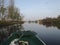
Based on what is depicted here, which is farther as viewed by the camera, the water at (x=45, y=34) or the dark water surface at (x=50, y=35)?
the water at (x=45, y=34)

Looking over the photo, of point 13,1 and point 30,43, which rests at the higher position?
point 13,1

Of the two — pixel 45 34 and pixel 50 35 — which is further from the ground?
pixel 50 35

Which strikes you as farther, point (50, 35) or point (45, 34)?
point (45, 34)

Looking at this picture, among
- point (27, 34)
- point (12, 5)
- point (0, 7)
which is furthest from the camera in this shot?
point (12, 5)

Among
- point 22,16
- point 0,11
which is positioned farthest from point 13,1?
point 22,16

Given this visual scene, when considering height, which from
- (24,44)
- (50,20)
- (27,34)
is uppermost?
(27,34)

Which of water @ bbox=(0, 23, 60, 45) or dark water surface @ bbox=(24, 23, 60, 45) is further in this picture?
water @ bbox=(0, 23, 60, 45)

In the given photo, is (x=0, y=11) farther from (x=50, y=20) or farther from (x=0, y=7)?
(x=50, y=20)

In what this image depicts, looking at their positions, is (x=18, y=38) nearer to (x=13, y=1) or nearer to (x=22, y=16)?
(x=13, y=1)

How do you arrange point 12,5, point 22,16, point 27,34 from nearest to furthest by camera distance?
point 27,34, point 12,5, point 22,16

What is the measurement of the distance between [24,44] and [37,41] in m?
0.63

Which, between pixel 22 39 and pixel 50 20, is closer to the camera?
pixel 22 39

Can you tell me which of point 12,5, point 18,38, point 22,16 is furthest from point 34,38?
point 22,16

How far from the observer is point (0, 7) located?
46.0 m
